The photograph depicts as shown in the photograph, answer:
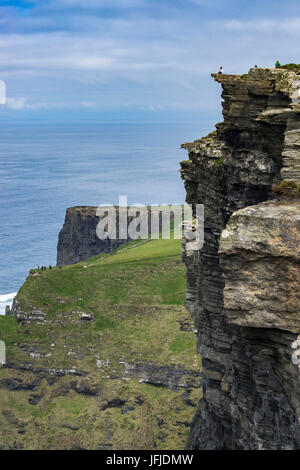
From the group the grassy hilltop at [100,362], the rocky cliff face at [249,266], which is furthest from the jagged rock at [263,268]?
the grassy hilltop at [100,362]

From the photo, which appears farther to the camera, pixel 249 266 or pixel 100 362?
pixel 100 362

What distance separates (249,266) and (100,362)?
7515 centimetres

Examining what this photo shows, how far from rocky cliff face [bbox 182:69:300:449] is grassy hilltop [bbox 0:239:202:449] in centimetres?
2445

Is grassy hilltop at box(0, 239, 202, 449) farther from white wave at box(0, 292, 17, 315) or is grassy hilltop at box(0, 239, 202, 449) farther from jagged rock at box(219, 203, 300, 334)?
white wave at box(0, 292, 17, 315)

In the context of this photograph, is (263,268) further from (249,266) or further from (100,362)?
(100,362)

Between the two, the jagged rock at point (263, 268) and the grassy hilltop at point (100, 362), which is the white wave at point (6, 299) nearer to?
the grassy hilltop at point (100, 362)

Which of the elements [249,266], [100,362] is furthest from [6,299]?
[249,266]

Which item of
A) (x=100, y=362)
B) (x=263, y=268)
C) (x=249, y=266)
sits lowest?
(x=263, y=268)

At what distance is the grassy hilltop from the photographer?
87.6 m

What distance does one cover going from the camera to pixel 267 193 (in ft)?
130

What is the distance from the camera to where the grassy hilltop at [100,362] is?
87.6 m

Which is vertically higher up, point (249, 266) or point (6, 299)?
point (6, 299)

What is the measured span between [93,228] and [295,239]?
170 metres

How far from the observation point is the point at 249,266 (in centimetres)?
2803
